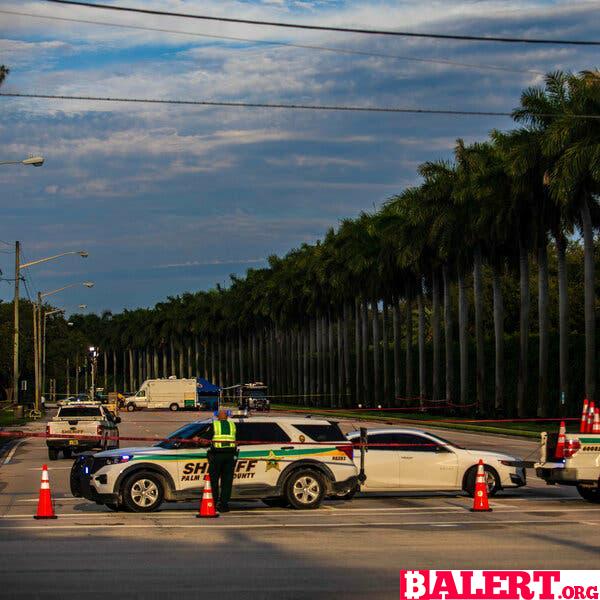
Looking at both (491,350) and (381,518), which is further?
(491,350)

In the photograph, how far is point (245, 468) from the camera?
2234 cm

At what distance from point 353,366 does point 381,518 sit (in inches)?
3904

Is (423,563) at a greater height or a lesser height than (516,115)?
lesser

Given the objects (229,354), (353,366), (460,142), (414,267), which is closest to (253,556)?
(460,142)

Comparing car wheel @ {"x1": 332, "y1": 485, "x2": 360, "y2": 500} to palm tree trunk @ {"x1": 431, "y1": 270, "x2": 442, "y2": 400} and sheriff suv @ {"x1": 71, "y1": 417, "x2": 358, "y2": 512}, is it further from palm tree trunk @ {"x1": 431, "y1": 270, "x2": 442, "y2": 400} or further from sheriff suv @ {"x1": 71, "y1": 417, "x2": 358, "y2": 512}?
palm tree trunk @ {"x1": 431, "y1": 270, "x2": 442, "y2": 400}

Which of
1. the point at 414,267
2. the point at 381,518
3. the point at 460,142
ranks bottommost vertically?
the point at 381,518

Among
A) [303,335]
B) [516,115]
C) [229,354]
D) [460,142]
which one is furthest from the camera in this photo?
[229,354]

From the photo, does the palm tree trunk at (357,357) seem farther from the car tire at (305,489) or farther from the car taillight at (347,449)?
the car tire at (305,489)

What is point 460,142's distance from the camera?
72500mm

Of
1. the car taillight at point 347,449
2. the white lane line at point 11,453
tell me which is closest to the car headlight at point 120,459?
the car taillight at point 347,449

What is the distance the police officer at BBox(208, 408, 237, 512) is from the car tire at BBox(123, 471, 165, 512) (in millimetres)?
996

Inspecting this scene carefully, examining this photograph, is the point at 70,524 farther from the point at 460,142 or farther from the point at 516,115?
the point at 460,142

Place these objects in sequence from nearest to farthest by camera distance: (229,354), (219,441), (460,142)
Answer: (219,441), (460,142), (229,354)

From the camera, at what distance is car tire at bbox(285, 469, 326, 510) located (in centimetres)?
2241
